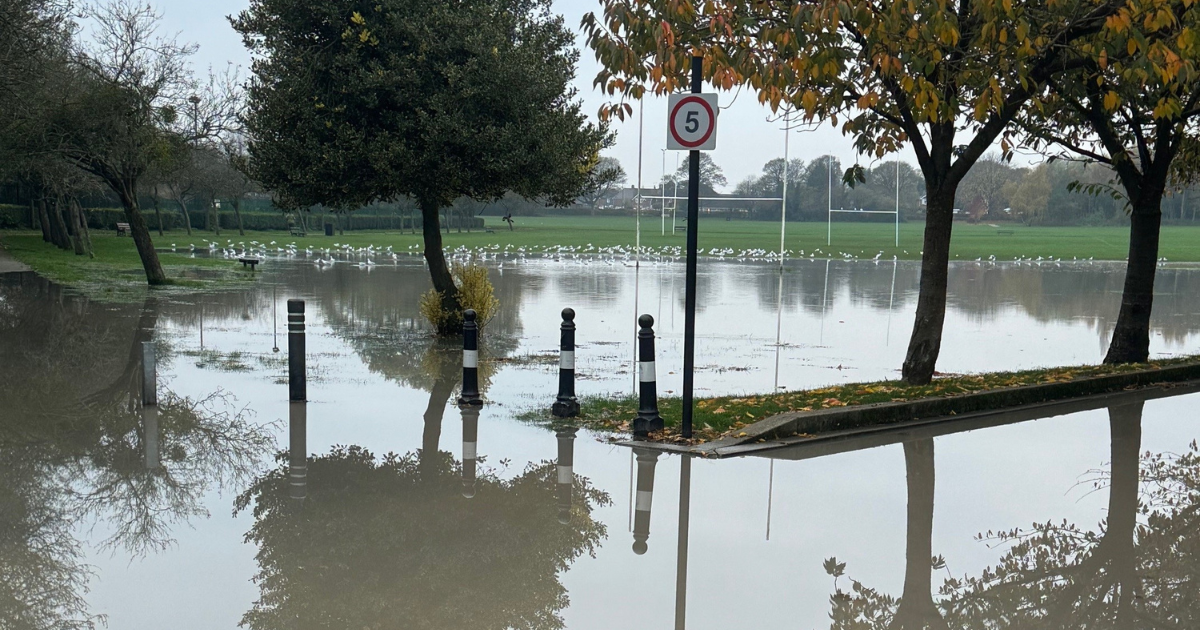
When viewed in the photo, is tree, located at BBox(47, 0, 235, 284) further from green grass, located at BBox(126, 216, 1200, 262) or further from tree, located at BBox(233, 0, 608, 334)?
green grass, located at BBox(126, 216, 1200, 262)

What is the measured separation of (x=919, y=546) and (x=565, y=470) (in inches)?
117

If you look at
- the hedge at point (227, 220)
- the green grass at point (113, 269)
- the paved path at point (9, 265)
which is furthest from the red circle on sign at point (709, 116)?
the hedge at point (227, 220)

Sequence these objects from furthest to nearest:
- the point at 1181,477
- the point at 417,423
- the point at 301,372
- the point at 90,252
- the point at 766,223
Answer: the point at 766,223
the point at 90,252
the point at 301,372
the point at 417,423
the point at 1181,477

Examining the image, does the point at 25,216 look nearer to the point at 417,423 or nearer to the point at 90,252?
the point at 90,252

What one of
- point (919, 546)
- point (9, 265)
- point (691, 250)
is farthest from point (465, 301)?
point (9, 265)

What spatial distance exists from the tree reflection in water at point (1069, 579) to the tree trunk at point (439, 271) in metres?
11.4

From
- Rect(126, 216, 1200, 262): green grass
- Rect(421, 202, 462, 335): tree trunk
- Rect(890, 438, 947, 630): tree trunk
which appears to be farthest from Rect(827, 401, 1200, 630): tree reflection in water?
Rect(126, 216, 1200, 262): green grass

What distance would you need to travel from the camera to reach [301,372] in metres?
11.9

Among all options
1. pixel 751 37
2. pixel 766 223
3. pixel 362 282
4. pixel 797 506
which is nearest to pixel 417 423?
pixel 797 506

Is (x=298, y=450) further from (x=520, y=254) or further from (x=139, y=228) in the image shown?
(x=520, y=254)

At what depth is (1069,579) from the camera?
21.4 ft

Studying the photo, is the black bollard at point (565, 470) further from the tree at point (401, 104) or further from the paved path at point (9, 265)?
the paved path at point (9, 265)

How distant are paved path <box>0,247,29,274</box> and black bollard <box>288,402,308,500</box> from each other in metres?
27.8

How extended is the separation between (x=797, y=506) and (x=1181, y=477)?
Result: 11.0 ft
